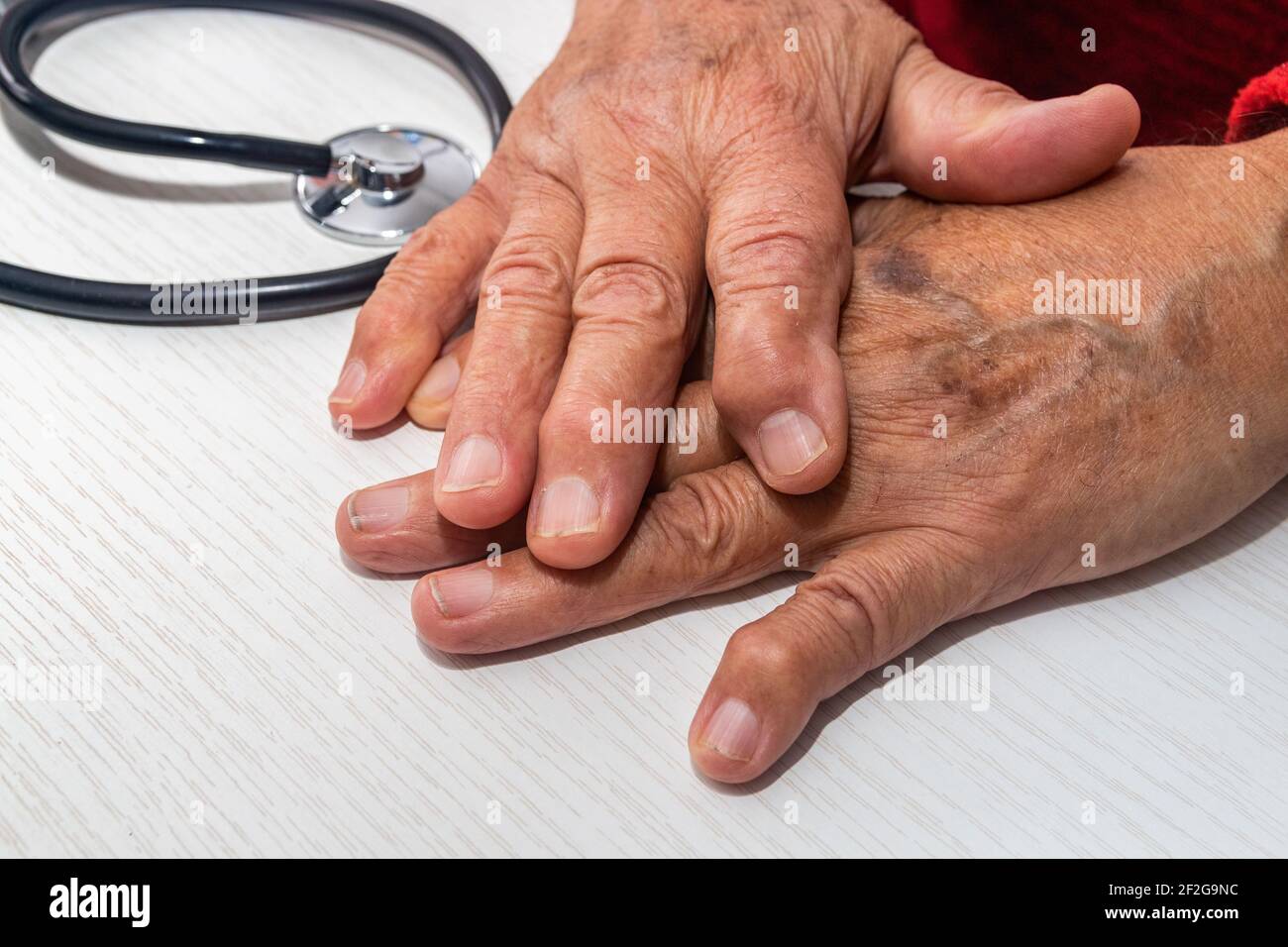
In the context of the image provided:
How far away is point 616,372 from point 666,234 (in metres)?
0.13

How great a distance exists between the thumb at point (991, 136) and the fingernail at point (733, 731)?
443 mm

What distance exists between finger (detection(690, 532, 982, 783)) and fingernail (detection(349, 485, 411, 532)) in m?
0.22

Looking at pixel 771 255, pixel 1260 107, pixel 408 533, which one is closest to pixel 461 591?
pixel 408 533

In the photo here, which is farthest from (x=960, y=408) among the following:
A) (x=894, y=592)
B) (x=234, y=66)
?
(x=234, y=66)

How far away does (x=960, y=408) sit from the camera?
0.75 meters

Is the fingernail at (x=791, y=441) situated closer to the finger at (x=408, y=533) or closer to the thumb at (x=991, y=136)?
the finger at (x=408, y=533)

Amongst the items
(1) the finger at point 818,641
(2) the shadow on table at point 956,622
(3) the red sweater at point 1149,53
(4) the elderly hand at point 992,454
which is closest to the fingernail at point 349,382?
(4) the elderly hand at point 992,454

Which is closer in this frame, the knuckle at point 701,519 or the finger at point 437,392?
the knuckle at point 701,519

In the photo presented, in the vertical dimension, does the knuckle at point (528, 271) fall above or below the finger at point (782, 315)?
below

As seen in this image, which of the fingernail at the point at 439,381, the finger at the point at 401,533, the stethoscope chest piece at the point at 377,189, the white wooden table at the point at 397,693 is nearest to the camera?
the white wooden table at the point at 397,693

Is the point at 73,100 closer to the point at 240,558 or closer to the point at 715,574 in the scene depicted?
the point at 240,558

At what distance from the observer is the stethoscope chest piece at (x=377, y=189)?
965 mm

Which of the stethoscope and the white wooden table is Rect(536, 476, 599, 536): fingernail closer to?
the white wooden table

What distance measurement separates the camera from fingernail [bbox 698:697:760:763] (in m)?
0.62
